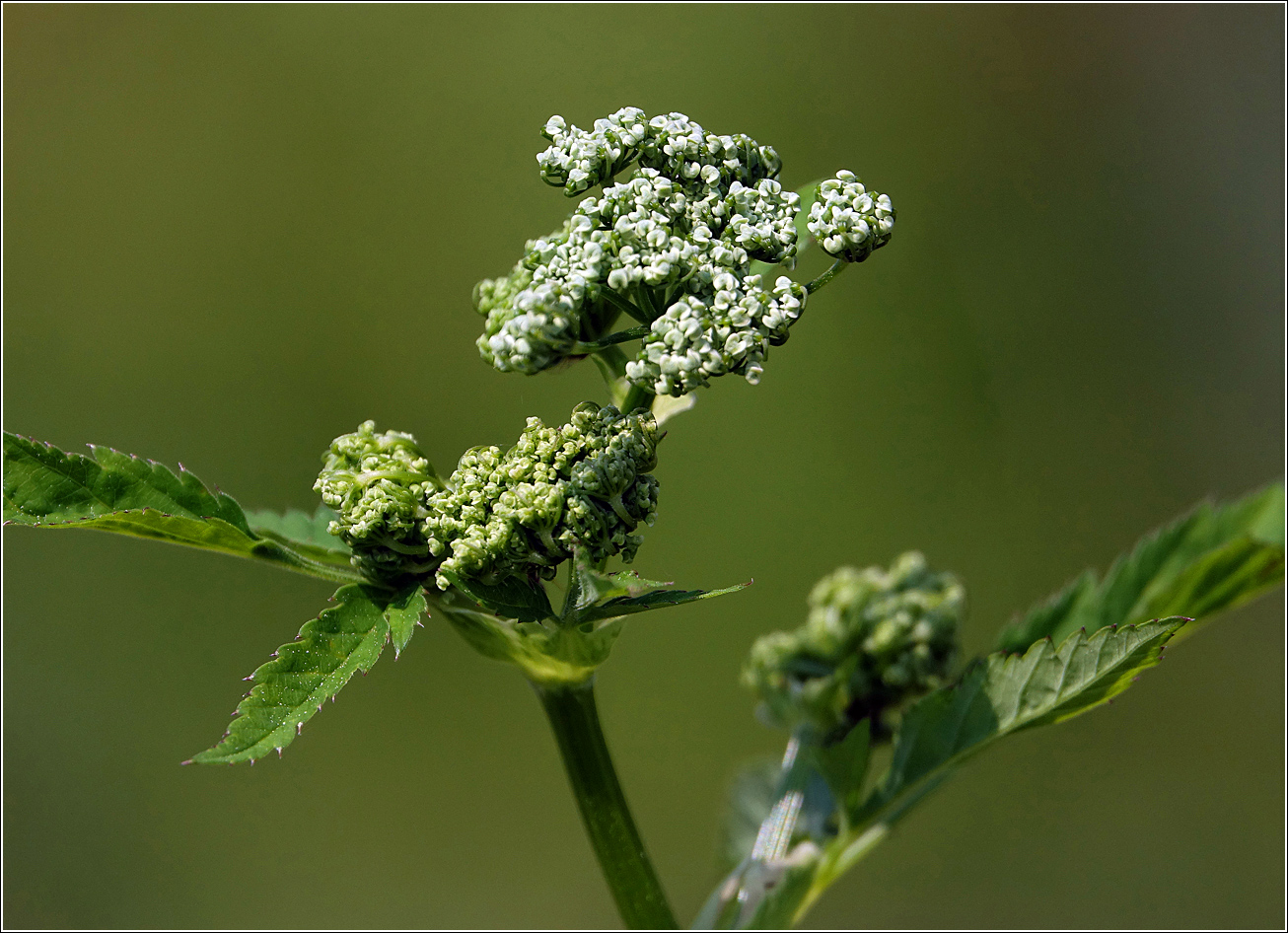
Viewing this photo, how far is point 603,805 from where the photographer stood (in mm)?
2572

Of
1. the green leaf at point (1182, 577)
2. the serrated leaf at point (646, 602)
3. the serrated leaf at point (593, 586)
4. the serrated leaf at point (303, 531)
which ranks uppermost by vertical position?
the serrated leaf at point (303, 531)

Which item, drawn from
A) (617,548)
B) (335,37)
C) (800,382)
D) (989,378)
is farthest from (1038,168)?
(617,548)

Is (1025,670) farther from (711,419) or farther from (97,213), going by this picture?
(97,213)

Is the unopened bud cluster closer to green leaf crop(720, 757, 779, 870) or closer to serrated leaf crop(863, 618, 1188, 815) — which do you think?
serrated leaf crop(863, 618, 1188, 815)

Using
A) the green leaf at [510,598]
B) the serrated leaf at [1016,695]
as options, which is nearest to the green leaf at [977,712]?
the serrated leaf at [1016,695]

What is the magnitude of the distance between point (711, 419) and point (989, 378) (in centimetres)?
250

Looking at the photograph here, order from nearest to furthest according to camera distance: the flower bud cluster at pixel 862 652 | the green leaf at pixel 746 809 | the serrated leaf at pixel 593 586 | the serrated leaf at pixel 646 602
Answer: the serrated leaf at pixel 646 602
the serrated leaf at pixel 593 586
the flower bud cluster at pixel 862 652
the green leaf at pixel 746 809

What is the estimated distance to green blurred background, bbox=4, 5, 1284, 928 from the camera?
310 inches

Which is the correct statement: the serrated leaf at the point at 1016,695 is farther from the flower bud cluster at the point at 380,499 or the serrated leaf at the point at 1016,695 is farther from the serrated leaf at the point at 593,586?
the flower bud cluster at the point at 380,499

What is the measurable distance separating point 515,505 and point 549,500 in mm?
84

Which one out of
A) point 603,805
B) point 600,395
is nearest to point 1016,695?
point 603,805

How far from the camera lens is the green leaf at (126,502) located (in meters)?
2.28

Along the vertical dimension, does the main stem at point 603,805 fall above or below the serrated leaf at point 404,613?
below

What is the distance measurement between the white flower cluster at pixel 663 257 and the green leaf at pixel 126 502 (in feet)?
2.39
